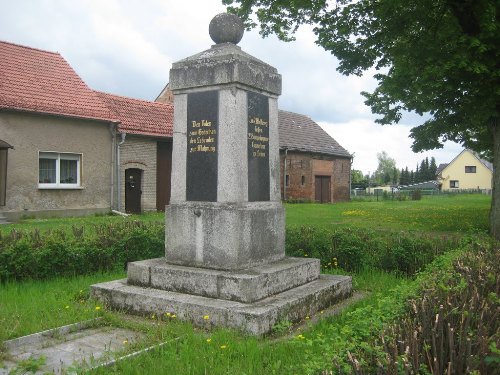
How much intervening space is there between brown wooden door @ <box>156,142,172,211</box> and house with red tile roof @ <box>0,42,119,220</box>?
9.20 ft

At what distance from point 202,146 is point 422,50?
8.75 meters

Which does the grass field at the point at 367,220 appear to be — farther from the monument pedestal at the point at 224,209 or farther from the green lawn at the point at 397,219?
the monument pedestal at the point at 224,209

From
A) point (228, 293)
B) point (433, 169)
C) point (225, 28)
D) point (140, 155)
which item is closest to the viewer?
point (228, 293)

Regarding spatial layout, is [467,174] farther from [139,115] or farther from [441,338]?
[441,338]

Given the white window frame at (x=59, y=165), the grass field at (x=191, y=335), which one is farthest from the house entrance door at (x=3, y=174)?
the grass field at (x=191, y=335)

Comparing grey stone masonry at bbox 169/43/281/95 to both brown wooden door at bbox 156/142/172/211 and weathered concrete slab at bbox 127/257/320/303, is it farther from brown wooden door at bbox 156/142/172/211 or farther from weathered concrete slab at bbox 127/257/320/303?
brown wooden door at bbox 156/142/172/211

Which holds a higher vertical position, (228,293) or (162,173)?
(162,173)

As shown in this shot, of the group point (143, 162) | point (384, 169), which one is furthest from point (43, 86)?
point (384, 169)

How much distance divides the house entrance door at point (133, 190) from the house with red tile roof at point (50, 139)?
3.84 ft

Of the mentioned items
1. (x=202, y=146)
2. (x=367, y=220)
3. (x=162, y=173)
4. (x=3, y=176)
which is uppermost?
(x=162, y=173)

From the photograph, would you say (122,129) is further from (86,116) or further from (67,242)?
(67,242)

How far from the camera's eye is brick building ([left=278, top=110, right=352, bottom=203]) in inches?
1359

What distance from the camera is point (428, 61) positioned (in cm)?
1248

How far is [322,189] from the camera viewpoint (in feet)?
124
